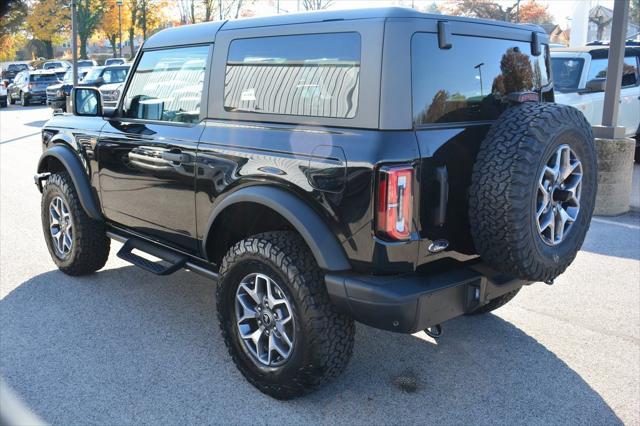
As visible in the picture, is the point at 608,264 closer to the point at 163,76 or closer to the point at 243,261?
the point at 243,261

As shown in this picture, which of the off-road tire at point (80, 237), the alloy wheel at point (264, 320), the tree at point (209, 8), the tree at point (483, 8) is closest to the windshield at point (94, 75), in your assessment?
the off-road tire at point (80, 237)

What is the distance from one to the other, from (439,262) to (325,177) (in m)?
0.72

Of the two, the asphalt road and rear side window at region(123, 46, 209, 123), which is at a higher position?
rear side window at region(123, 46, 209, 123)

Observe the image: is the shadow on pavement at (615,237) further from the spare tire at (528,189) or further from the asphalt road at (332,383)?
the spare tire at (528,189)

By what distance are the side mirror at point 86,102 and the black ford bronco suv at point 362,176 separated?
1268 mm

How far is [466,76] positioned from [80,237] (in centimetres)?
330

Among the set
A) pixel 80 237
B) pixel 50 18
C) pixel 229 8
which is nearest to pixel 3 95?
pixel 50 18

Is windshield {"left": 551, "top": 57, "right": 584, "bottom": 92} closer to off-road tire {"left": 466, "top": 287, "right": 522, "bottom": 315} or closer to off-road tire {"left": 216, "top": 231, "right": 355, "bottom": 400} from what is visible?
off-road tire {"left": 466, "top": 287, "right": 522, "bottom": 315}

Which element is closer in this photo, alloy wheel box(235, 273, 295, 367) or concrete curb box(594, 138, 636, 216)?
alloy wheel box(235, 273, 295, 367)

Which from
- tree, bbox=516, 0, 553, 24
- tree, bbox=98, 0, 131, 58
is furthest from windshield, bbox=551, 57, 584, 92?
tree, bbox=98, 0, 131, 58

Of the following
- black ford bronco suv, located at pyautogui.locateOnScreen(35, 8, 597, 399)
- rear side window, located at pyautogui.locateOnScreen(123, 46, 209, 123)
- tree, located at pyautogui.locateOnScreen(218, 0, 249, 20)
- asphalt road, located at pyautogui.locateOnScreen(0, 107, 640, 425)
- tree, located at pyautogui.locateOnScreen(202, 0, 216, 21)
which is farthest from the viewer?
tree, located at pyautogui.locateOnScreen(218, 0, 249, 20)

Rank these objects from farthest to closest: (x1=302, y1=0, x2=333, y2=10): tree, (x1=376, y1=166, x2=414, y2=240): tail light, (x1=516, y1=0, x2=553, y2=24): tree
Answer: (x1=516, y1=0, x2=553, y2=24): tree → (x1=302, y1=0, x2=333, y2=10): tree → (x1=376, y1=166, x2=414, y2=240): tail light

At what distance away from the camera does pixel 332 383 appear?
3.51 metres

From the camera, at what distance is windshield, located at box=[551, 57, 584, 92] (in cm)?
977
